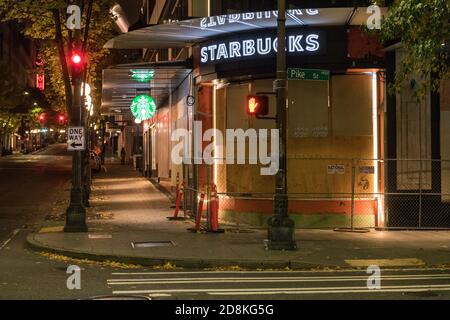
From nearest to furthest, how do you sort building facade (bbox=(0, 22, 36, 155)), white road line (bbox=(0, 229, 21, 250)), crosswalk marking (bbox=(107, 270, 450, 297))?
crosswalk marking (bbox=(107, 270, 450, 297)), white road line (bbox=(0, 229, 21, 250)), building facade (bbox=(0, 22, 36, 155))

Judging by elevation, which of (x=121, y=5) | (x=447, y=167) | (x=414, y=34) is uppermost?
(x=121, y=5)

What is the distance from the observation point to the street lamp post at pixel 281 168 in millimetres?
13375

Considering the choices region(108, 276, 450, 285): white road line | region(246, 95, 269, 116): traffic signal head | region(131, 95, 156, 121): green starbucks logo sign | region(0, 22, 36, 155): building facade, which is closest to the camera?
region(108, 276, 450, 285): white road line

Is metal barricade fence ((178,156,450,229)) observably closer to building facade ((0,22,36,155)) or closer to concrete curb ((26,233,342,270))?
concrete curb ((26,233,342,270))

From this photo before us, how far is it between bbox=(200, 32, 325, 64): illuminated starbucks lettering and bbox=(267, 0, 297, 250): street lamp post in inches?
138

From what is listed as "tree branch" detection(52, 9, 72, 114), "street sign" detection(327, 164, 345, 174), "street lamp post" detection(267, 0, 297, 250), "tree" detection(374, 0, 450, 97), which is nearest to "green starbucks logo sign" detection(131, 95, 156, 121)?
"tree branch" detection(52, 9, 72, 114)

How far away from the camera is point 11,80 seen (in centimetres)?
6769

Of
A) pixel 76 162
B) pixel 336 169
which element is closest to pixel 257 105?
pixel 336 169

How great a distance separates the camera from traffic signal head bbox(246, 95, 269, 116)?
45.2 feet

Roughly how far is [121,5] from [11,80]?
33.8 m

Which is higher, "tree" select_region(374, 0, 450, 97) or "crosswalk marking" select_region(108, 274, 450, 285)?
"tree" select_region(374, 0, 450, 97)

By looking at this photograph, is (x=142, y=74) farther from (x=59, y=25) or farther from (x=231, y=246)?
(x=231, y=246)
